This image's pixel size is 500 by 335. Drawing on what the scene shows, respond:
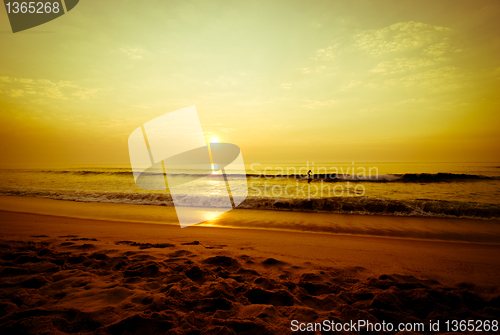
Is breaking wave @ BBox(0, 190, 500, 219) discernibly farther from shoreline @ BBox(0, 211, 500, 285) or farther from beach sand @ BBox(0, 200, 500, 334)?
beach sand @ BBox(0, 200, 500, 334)

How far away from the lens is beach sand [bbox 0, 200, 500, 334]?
2.25 metres

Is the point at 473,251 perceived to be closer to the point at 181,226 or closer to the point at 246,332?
the point at 246,332

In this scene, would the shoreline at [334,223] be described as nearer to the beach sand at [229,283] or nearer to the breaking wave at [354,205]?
the breaking wave at [354,205]

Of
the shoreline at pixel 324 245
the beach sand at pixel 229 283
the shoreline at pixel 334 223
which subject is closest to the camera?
the beach sand at pixel 229 283

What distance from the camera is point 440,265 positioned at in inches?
165

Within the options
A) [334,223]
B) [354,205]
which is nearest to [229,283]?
[334,223]

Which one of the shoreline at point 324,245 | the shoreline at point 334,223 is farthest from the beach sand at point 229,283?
the shoreline at point 334,223

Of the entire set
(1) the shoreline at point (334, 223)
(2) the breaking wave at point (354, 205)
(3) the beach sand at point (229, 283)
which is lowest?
(2) the breaking wave at point (354, 205)

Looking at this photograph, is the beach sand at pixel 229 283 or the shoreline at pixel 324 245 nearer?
the beach sand at pixel 229 283

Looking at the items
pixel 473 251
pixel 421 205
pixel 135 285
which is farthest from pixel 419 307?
pixel 421 205

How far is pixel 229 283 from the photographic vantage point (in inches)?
121

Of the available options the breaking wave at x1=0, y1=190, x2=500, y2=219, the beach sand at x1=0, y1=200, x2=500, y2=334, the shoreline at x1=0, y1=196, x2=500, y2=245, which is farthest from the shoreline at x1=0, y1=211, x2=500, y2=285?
the breaking wave at x1=0, y1=190, x2=500, y2=219

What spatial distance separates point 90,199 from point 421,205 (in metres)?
18.5

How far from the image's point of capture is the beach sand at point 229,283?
7.37 feet
